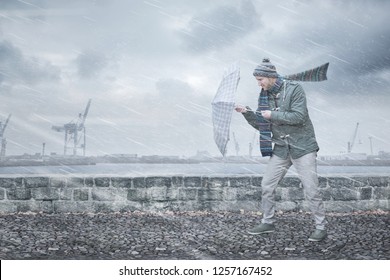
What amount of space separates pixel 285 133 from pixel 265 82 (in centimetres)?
60

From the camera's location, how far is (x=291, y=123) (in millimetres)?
4504

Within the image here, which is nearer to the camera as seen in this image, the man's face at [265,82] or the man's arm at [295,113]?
the man's arm at [295,113]

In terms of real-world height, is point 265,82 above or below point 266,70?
below

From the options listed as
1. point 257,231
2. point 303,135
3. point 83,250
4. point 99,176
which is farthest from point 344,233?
point 99,176

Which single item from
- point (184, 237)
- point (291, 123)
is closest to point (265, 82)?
point (291, 123)

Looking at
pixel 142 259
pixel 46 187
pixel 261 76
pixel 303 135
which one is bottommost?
pixel 142 259

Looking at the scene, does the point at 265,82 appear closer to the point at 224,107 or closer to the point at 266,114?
the point at 266,114

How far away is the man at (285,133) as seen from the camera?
4559 mm

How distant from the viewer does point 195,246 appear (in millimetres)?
4613

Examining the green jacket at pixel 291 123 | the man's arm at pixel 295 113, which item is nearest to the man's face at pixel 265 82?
the green jacket at pixel 291 123

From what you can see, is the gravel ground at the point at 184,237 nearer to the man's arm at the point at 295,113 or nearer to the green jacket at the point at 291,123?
the green jacket at the point at 291,123

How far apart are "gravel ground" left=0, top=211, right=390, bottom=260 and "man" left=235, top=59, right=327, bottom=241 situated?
0.44m
